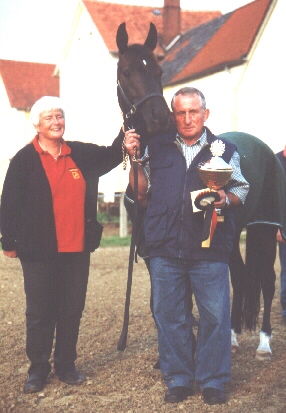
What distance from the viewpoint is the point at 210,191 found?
144 inches

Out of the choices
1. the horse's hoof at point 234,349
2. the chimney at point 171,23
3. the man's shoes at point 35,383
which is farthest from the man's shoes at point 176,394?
the chimney at point 171,23

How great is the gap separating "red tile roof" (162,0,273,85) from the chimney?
98 cm

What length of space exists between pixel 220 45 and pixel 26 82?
17.5 metres

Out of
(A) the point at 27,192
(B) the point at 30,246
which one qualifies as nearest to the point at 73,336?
(B) the point at 30,246

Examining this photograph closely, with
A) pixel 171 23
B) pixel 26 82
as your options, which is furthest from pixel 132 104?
pixel 26 82

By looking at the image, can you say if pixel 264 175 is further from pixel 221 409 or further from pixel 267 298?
pixel 221 409

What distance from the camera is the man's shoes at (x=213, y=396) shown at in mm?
3914

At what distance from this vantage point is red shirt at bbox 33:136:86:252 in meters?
4.30

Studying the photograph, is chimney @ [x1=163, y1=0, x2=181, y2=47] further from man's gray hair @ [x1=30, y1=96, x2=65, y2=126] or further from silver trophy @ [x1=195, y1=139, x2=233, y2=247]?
silver trophy @ [x1=195, y1=139, x2=233, y2=247]

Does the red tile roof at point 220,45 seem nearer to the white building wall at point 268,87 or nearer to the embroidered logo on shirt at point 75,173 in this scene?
the white building wall at point 268,87

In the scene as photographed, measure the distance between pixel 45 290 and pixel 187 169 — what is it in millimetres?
1290

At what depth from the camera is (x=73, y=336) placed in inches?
177

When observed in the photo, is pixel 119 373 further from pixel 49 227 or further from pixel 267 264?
pixel 267 264

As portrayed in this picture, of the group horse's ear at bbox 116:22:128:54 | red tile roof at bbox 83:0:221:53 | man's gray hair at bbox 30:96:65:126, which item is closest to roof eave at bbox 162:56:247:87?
red tile roof at bbox 83:0:221:53
